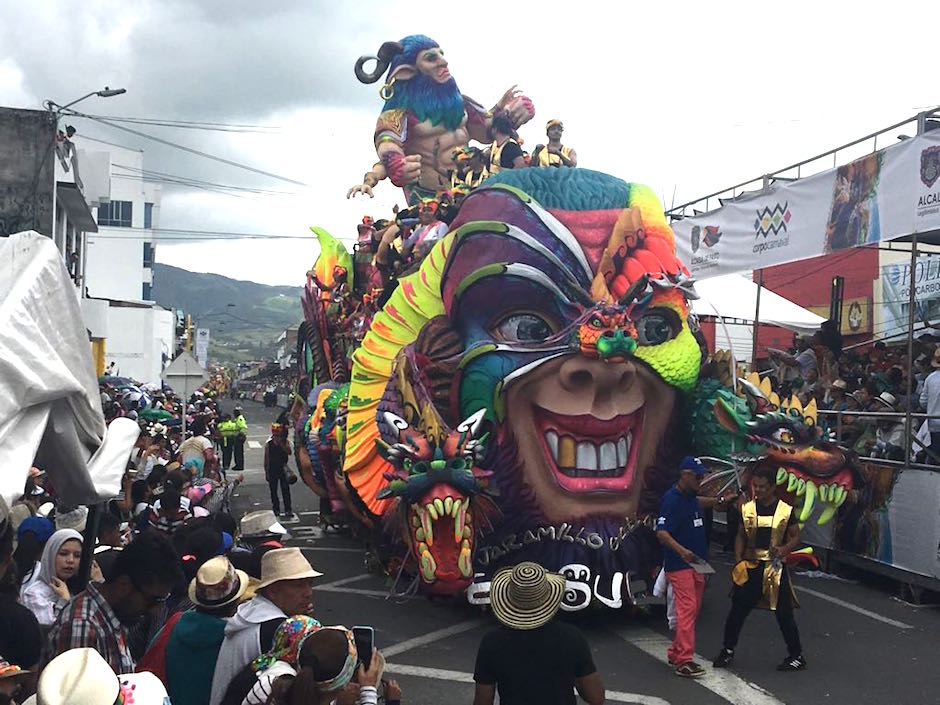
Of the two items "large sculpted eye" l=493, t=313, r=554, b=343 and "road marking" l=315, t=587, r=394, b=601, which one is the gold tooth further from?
"road marking" l=315, t=587, r=394, b=601

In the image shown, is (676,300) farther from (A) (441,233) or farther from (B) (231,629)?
(B) (231,629)

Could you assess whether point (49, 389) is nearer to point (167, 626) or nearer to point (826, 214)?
point (167, 626)

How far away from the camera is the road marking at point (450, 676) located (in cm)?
560

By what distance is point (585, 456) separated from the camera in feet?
23.5

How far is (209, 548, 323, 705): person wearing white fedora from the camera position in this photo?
3.11 m

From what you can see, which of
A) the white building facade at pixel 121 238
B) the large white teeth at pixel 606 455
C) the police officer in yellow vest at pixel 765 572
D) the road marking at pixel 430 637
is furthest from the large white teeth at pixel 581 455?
the white building facade at pixel 121 238

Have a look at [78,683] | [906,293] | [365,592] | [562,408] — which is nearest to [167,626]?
[78,683]

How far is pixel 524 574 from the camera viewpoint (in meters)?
3.47

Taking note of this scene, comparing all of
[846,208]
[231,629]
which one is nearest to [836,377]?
[846,208]

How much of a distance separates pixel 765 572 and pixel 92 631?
13.9 ft

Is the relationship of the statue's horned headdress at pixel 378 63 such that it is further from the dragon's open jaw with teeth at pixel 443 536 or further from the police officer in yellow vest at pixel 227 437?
the police officer in yellow vest at pixel 227 437

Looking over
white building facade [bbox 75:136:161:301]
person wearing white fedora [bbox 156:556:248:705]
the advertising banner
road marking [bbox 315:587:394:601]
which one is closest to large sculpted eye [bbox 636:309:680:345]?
road marking [bbox 315:587:394:601]

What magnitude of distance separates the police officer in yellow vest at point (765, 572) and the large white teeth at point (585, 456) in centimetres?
129

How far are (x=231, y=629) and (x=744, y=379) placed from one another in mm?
5436
